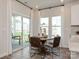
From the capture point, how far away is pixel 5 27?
5078mm

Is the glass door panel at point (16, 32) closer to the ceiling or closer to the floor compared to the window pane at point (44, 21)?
closer to the floor

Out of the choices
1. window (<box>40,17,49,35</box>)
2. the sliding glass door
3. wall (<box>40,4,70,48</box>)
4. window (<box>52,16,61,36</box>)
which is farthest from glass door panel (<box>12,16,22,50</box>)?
wall (<box>40,4,70,48</box>)

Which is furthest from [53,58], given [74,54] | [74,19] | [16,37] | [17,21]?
[17,21]

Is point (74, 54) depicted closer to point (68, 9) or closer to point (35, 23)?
point (68, 9)

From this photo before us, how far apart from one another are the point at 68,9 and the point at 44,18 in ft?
6.21

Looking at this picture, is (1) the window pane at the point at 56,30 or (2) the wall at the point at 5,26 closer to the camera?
(2) the wall at the point at 5,26

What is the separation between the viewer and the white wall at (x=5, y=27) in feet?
15.9

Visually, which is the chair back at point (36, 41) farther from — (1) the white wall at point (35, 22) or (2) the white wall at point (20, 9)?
(1) the white wall at point (35, 22)

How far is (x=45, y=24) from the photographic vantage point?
25.5 feet

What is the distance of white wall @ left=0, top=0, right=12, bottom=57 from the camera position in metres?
4.84

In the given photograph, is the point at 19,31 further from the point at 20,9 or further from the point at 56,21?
the point at 56,21

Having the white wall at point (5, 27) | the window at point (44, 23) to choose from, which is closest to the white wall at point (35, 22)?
the window at point (44, 23)

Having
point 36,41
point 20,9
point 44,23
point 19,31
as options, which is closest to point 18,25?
point 19,31

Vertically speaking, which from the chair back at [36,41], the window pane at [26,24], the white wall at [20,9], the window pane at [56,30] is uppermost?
the white wall at [20,9]
